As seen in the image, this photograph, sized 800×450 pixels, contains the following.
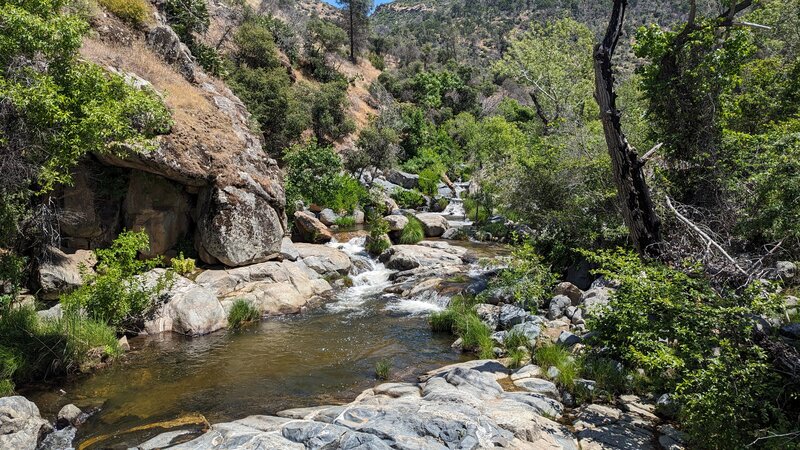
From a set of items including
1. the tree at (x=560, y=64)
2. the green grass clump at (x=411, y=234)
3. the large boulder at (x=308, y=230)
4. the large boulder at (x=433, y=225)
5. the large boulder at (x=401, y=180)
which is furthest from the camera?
the large boulder at (x=401, y=180)

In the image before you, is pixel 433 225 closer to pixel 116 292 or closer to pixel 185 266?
pixel 185 266

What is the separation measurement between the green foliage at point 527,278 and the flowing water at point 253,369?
88.4 inches

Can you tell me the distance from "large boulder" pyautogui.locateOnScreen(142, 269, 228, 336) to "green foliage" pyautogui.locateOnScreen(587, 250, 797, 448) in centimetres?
971

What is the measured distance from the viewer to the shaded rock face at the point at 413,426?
20.0ft

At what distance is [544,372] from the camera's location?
28.6 ft

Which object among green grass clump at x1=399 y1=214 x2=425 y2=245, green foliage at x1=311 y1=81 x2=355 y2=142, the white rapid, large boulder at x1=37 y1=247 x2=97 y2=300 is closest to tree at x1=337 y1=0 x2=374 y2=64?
green foliage at x1=311 y1=81 x2=355 y2=142

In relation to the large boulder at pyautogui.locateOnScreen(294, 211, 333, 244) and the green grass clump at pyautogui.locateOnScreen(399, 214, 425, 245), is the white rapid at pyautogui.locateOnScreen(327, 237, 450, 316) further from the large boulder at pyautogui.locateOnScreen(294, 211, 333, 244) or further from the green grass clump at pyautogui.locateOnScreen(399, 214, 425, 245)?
the green grass clump at pyautogui.locateOnScreen(399, 214, 425, 245)

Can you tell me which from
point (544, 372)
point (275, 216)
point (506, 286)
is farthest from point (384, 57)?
point (544, 372)

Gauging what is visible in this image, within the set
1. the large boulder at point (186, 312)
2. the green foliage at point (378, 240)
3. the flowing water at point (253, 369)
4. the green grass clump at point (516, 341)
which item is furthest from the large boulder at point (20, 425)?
the green foliage at point (378, 240)

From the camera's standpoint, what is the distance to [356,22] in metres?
54.0

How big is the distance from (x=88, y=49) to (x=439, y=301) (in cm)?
1413

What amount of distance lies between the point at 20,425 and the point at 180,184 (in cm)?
1043

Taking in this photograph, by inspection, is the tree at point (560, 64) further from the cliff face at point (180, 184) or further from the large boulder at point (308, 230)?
the cliff face at point (180, 184)

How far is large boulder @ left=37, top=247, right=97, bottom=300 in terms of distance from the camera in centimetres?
1209
